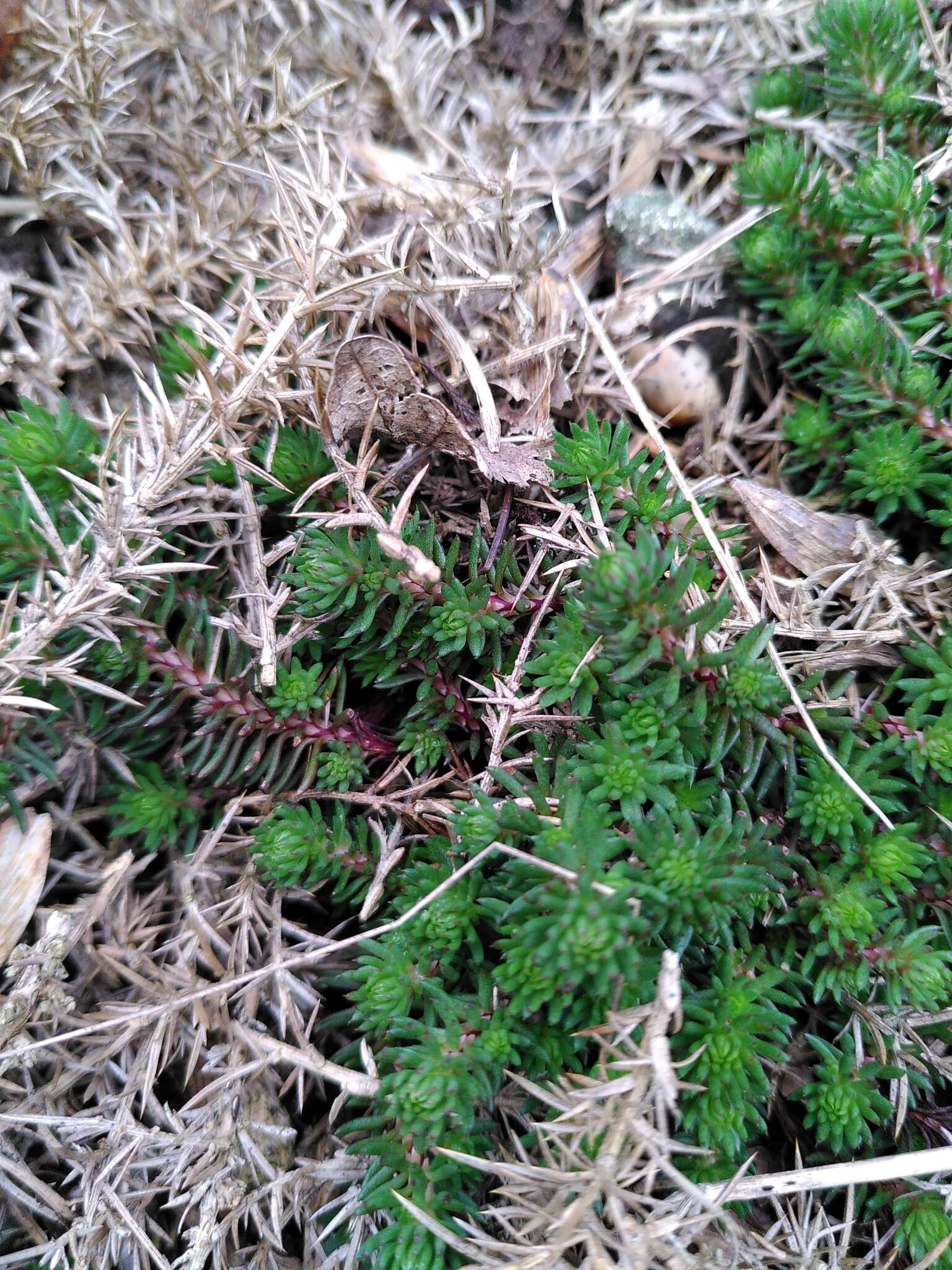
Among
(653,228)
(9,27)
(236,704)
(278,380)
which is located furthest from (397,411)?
Answer: (9,27)

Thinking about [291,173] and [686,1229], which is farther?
[291,173]

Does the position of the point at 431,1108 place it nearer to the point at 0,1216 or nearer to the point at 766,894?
the point at 766,894

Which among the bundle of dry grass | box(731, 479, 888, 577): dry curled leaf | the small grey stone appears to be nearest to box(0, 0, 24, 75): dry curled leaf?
the bundle of dry grass

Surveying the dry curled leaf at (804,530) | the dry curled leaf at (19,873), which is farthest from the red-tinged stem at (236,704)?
the dry curled leaf at (804,530)

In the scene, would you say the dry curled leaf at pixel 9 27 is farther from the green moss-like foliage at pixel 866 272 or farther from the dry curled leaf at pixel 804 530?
the dry curled leaf at pixel 804 530

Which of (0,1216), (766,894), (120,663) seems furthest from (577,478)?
(0,1216)

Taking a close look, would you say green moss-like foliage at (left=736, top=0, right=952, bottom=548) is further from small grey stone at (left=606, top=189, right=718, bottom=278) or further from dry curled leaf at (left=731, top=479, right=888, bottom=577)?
small grey stone at (left=606, top=189, right=718, bottom=278)
